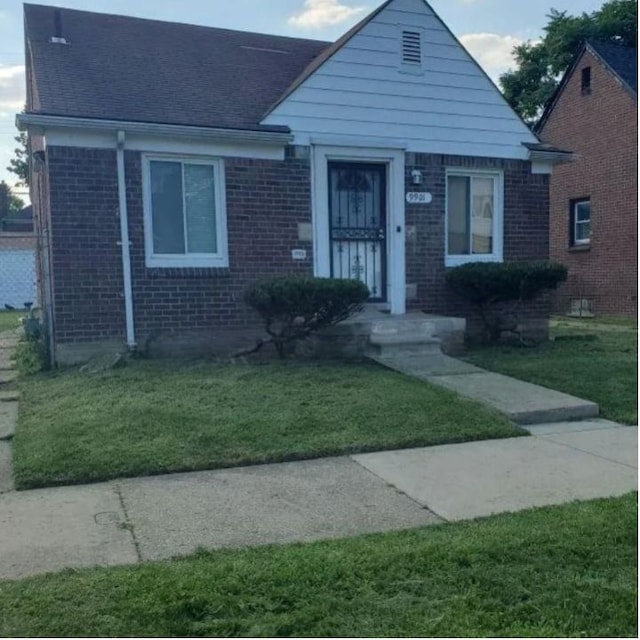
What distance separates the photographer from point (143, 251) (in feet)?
29.3

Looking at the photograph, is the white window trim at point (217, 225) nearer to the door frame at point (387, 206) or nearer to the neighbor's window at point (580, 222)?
the door frame at point (387, 206)

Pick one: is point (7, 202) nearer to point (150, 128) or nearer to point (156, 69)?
point (156, 69)

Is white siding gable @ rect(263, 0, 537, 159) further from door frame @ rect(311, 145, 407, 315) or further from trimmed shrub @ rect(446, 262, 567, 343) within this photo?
trimmed shrub @ rect(446, 262, 567, 343)

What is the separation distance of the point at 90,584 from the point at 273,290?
5623mm

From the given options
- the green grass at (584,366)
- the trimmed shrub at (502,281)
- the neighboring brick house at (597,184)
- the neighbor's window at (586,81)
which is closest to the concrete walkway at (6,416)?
the green grass at (584,366)

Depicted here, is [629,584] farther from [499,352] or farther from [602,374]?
[499,352]

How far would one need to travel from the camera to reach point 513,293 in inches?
396

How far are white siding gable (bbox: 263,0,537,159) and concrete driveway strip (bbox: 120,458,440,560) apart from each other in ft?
20.5

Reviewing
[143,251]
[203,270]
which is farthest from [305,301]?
[143,251]

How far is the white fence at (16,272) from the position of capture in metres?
30.1

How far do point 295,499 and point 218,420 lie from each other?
175 cm

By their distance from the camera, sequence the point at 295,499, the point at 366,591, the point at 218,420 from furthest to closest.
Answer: the point at 218,420, the point at 295,499, the point at 366,591

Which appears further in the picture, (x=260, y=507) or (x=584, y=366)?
(x=584, y=366)

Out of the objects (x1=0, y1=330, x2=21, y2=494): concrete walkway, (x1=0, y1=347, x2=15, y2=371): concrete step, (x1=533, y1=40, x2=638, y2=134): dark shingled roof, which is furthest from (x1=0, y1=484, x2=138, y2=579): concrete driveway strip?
(x1=533, y1=40, x2=638, y2=134): dark shingled roof
